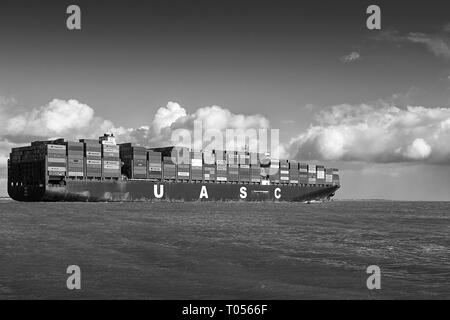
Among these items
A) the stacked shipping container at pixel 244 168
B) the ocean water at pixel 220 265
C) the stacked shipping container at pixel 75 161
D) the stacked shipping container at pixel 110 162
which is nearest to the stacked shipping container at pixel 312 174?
the stacked shipping container at pixel 244 168

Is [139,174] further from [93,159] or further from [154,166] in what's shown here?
[93,159]

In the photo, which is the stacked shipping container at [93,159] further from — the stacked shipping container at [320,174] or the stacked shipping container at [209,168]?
the stacked shipping container at [320,174]

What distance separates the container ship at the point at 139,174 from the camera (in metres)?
85.8

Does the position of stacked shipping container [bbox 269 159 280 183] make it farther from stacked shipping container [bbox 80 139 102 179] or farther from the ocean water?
the ocean water

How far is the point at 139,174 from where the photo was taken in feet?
313

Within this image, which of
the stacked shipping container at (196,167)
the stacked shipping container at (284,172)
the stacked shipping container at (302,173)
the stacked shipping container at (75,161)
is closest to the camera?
the stacked shipping container at (75,161)

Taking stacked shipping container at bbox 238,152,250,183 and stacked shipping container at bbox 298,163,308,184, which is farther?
stacked shipping container at bbox 298,163,308,184

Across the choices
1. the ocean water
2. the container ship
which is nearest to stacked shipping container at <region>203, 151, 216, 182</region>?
the container ship

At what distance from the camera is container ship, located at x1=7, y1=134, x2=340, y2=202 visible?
85.8m

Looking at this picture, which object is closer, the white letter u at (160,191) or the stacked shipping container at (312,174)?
the white letter u at (160,191)
